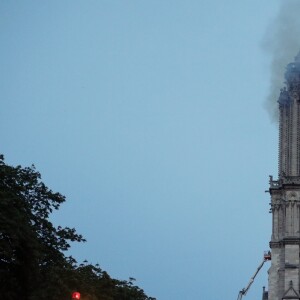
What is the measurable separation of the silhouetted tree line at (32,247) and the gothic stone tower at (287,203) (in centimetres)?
3539

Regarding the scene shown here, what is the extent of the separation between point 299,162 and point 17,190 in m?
49.9

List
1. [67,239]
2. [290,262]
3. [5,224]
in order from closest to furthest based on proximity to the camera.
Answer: [5,224], [67,239], [290,262]

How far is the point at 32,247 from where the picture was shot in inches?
2650

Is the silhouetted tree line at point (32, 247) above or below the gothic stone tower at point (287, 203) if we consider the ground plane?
below

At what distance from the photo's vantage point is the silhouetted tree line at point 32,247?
216 ft

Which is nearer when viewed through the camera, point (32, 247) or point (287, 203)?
point (32, 247)

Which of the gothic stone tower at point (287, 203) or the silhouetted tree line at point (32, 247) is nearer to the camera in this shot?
the silhouetted tree line at point (32, 247)

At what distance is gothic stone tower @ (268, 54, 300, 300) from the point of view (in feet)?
359

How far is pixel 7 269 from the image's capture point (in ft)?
224

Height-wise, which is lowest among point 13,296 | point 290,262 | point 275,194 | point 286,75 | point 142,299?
point 13,296

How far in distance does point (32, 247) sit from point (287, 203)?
4885cm

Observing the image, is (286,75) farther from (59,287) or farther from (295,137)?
(59,287)

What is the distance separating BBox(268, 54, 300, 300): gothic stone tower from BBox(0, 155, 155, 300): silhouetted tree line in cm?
3539

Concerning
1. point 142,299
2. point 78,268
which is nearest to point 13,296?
point 78,268
